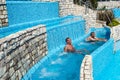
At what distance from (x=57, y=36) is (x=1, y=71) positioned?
7316 mm

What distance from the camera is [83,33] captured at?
1897 centimetres

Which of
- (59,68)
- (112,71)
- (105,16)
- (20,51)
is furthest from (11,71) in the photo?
(105,16)

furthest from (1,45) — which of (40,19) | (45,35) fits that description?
(40,19)

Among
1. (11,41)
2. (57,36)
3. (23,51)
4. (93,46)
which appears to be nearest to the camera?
(11,41)

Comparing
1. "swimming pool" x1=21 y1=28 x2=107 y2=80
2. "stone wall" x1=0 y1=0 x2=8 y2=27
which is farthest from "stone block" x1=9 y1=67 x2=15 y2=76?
"stone wall" x1=0 y1=0 x2=8 y2=27

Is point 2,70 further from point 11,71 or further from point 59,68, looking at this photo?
point 59,68

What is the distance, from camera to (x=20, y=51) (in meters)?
8.73

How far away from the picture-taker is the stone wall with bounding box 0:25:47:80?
281 inches

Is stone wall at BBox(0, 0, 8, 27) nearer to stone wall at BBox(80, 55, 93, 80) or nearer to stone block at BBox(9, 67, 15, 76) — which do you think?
stone block at BBox(9, 67, 15, 76)

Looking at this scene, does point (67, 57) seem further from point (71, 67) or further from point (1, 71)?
point (1, 71)

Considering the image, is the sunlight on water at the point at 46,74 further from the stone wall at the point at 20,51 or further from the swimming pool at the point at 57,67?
the stone wall at the point at 20,51

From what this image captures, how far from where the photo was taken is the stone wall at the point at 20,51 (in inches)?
281

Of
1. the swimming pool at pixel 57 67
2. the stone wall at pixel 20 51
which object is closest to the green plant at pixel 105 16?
the swimming pool at pixel 57 67

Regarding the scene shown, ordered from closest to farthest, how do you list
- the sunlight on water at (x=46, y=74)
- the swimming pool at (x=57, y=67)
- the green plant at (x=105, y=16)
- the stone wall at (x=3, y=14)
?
the swimming pool at (x=57, y=67) < the sunlight on water at (x=46, y=74) < the stone wall at (x=3, y=14) < the green plant at (x=105, y=16)
